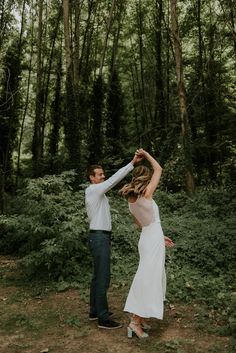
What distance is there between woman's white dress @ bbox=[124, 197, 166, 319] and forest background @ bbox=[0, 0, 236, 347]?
104cm

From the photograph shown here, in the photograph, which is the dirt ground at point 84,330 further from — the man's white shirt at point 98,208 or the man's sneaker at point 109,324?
the man's white shirt at point 98,208

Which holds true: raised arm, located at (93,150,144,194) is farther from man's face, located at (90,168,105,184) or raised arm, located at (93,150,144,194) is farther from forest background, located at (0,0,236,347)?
forest background, located at (0,0,236,347)

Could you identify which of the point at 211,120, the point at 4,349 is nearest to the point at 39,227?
the point at 4,349

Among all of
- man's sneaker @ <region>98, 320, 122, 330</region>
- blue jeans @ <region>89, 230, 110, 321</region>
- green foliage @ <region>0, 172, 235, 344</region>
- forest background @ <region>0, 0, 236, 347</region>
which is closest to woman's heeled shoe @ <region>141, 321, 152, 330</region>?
man's sneaker @ <region>98, 320, 122, 330</region>

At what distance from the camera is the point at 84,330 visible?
18.9 feet

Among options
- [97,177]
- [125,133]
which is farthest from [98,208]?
[125,133]

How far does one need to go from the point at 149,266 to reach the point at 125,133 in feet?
76.2

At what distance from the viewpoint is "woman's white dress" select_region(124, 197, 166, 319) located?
5.27m

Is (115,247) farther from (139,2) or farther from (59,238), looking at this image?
(139,2)

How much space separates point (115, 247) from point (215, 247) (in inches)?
82.0

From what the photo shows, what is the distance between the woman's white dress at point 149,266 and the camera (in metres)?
5.27

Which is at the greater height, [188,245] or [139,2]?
[139,2]

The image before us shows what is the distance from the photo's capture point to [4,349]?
211 inches

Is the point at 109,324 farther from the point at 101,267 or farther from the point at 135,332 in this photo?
the point at 101,267
